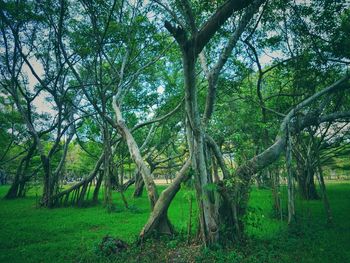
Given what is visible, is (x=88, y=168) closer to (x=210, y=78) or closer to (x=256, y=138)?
(x=256, y=138)

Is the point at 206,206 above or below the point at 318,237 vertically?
above

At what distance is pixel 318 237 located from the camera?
269 inches

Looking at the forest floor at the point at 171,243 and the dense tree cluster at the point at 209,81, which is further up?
the dense tree cluster at the point at 209,81

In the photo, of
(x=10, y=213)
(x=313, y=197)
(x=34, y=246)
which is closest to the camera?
(x=34, y=246)

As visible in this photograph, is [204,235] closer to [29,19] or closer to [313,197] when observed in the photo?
[29,19]

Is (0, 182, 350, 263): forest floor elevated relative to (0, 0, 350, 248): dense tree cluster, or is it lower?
lower

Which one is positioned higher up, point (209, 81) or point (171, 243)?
point (209, 81)

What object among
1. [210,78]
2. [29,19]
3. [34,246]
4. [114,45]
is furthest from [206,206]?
[29,19]

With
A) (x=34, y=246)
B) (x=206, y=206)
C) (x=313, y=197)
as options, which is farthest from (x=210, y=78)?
(x=313, y=197)

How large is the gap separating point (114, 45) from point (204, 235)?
834 centimetres

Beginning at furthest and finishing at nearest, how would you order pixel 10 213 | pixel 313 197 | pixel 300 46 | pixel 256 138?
1. pixel 313 197
2. pixel 256 138
3. pixel 10 213
4. pixel 300 46

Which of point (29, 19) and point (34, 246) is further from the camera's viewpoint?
point (29, 19)

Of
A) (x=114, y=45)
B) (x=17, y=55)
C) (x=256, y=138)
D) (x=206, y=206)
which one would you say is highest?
(x=17, y=55)

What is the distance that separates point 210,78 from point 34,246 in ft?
21.7
